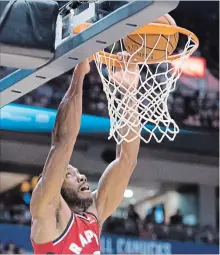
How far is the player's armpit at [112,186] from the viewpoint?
3.17 metres

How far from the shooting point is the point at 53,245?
283 centimetres

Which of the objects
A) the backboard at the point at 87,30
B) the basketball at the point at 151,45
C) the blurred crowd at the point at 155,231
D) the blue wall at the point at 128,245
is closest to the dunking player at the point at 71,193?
the basketball at the point at 151,45

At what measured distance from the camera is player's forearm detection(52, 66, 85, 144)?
2.77 meters

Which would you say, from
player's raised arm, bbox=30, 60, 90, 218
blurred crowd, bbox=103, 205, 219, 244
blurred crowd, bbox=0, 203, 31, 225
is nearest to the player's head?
player's raised arm, bbox=30, 60, 90, 218

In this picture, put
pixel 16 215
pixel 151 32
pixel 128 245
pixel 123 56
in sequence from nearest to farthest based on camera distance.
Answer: pixel 151 32, pixel 123 56, pixel 128 245, pixel 16 215

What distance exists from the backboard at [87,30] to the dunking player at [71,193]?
0.39 metres

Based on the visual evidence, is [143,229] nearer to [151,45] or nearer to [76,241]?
[76,241]

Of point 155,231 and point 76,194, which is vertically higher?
point 76,194

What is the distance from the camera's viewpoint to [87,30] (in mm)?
2123

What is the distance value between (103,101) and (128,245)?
2103 mm

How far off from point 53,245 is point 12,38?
3.69 ft

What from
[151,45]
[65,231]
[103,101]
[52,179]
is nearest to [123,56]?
[151,45]

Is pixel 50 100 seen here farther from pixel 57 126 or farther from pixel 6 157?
pixel 57 126

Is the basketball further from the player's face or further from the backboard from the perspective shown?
the player's face
